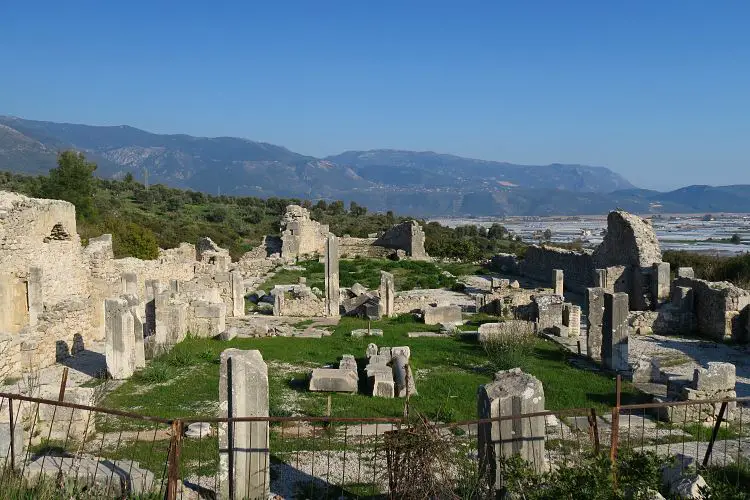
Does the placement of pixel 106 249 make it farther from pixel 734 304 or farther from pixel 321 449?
pixel 734 304

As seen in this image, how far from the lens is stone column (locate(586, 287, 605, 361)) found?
15.9m

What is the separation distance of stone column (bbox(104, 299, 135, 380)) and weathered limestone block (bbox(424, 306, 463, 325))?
9861mm

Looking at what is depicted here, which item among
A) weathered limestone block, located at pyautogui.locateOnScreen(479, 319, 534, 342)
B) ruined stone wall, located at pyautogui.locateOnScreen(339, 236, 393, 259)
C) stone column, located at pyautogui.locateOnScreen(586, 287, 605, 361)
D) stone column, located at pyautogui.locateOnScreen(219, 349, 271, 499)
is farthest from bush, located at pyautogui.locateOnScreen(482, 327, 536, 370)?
ruined stone wall, located at pyautogui.locateOnScreen(339, 236, 393, 259)

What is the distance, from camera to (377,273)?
111 feet

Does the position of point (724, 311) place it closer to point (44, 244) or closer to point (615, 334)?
point (615, 334)

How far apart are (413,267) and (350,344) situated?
19834 mm

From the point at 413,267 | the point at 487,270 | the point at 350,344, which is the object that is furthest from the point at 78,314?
the point at 487,270

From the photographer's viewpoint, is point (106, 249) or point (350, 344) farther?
point (106, 249)

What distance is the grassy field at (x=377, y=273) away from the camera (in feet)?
98.8

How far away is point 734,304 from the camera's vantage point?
18.0 metres

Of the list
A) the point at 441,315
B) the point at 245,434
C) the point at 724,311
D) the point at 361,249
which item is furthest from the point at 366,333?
the point at 361,249

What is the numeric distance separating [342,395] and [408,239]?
3243 cm

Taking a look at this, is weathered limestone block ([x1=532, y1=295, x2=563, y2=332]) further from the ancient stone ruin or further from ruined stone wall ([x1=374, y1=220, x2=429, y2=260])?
ruined stone wall ([x1=374, y1=220, x2=429, y2=260])

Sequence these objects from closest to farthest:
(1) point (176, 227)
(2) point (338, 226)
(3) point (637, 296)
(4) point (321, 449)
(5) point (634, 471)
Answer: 1. (5) point (634, 471)
2. (4) point (321, 449)
3. (3) point (637, 296)
4. (1) point (176, 227)
5. (2) point (338, 226)
